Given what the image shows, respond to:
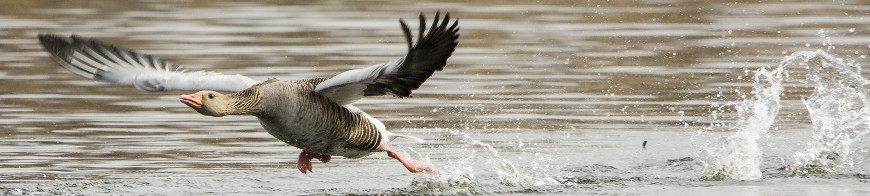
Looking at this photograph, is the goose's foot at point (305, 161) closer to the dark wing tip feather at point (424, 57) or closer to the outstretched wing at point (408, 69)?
the outstretched wing at point (408, 69)

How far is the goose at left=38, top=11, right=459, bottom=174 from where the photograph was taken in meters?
8.50

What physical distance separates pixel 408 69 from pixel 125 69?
240 cm

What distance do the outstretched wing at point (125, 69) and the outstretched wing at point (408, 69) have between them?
1.14 metres

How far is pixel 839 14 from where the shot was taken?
67.6ft

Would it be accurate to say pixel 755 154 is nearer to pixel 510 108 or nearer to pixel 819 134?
pixel 819 134

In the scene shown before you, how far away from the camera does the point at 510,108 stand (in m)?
13.0

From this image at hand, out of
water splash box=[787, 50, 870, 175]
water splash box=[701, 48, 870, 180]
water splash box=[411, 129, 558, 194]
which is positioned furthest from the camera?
water splash box=[787, 50, 870, 175]

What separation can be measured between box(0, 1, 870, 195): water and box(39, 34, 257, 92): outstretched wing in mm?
609

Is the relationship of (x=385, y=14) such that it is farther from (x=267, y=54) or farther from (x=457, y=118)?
(x=457, y=118)

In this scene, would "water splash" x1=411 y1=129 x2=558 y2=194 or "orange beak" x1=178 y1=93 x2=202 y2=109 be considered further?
"water splash" x1=411 y1=129 x2=558 y2=194

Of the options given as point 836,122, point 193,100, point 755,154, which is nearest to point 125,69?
point 193,100

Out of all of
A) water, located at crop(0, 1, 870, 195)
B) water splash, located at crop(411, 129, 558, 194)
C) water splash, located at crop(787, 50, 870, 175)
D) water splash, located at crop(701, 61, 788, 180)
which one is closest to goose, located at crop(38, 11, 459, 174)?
water splash, located at crop(411, 129, 558, 194)

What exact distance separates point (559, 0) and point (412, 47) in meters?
16.4

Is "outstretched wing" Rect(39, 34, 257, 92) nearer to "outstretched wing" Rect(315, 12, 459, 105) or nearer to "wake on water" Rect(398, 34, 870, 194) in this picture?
"outstretched wing" Rect(315, 12, 459, 105)
